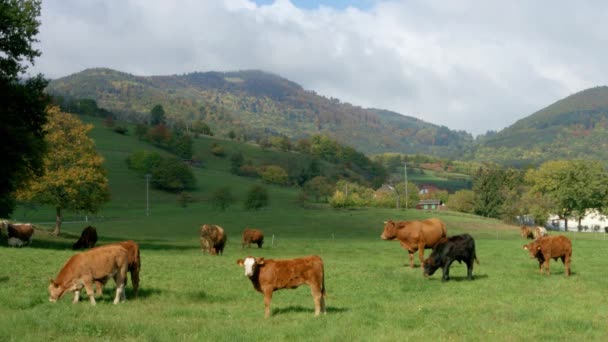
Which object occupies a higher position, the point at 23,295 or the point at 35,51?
the point at 35,51

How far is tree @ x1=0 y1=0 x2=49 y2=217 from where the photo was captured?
33.4 metres

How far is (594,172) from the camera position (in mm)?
114000

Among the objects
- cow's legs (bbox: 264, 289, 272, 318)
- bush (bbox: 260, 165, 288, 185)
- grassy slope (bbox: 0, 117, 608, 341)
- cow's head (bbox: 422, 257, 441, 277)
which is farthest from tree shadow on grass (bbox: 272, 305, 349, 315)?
bush (bbox: 260, 165, 288, 185)

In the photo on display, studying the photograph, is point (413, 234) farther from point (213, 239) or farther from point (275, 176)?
point (275, 176)

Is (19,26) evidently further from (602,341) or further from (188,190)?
(188,190)

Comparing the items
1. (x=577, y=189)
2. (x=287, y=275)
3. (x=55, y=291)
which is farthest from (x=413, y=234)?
(x=577, y=189)

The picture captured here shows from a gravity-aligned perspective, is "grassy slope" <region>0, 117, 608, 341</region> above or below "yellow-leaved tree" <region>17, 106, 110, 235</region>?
below

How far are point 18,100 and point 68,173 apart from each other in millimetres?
13052

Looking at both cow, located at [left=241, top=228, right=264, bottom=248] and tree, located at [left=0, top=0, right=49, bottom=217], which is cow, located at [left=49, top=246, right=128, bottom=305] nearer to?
tree, located at [left=0, top=0, right=49, bottom=217]

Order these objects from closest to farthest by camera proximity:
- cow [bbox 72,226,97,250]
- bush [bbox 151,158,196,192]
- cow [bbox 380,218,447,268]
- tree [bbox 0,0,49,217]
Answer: cow [bbox 380,218,447,268] → tree [bbox 0,0,49,217] → cow [bbox 72,226,97,250] → bush [bbox 151,158,196,192]

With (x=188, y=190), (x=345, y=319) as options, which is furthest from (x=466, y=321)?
(x=188, y=190)

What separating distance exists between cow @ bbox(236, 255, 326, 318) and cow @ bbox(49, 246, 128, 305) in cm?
367

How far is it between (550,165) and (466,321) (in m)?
128

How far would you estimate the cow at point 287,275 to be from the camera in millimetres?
15812
